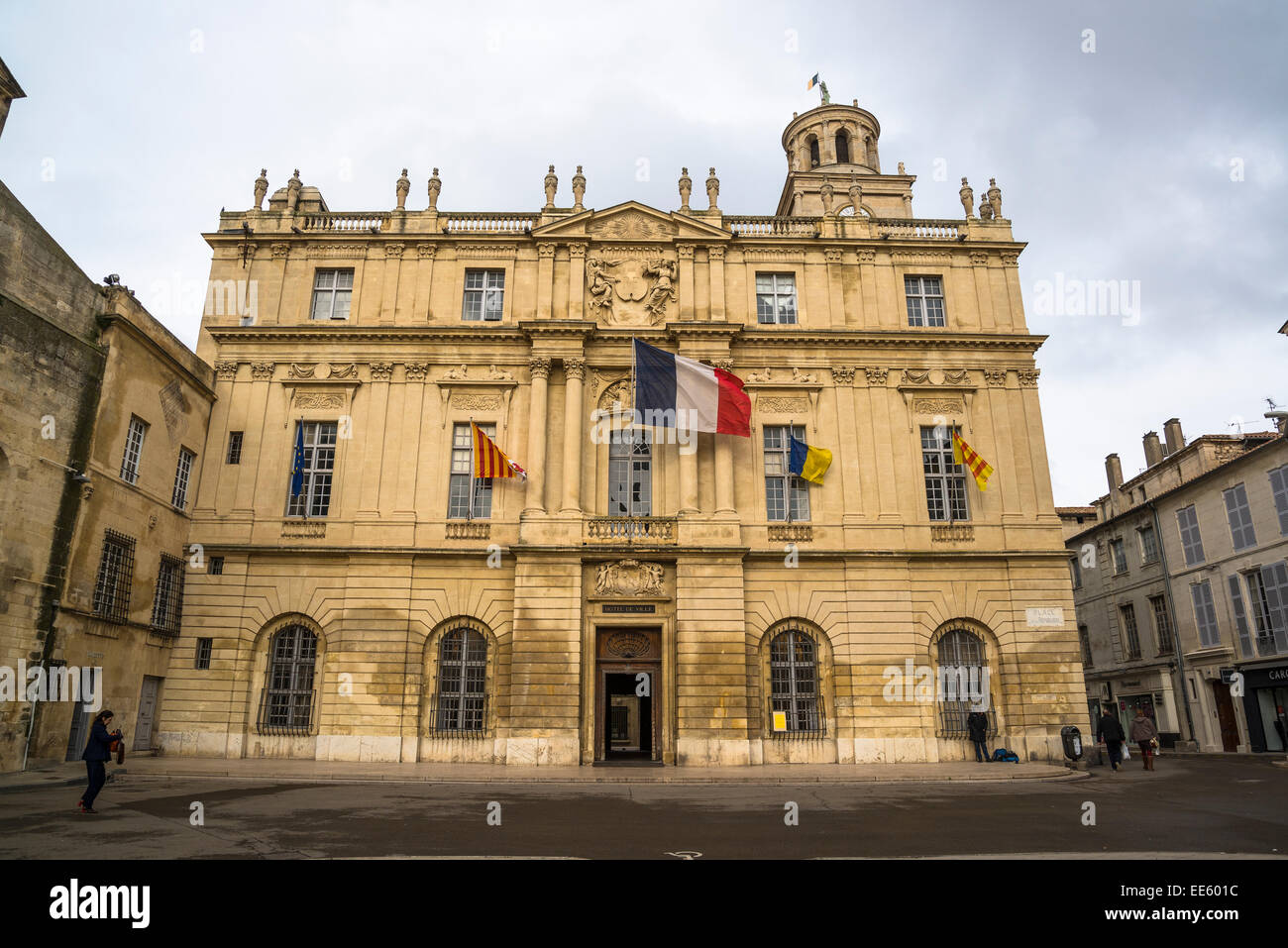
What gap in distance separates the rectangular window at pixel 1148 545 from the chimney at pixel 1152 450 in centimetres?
340

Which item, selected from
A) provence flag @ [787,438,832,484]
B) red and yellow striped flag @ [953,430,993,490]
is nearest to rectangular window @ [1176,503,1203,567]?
red and yellow striped flag @ [953,430,993,490]

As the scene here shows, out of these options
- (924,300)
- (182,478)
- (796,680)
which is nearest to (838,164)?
(924,300)

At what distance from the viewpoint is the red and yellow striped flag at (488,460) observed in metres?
24.6

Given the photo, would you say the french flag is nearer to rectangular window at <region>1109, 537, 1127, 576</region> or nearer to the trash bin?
the trash bin

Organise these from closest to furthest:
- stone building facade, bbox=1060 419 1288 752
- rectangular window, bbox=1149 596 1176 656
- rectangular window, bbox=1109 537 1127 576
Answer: stone building facade, bbox=1060 419 1288 752, rectangular window, bbox=1149 596 1176 656, rectangular window, bbox=1109 537 1127 576

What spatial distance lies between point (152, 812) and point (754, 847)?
9.58 meters

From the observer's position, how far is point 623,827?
11.4 metres

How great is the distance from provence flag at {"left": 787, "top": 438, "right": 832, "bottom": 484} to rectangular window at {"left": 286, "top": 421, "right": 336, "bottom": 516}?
582 inches

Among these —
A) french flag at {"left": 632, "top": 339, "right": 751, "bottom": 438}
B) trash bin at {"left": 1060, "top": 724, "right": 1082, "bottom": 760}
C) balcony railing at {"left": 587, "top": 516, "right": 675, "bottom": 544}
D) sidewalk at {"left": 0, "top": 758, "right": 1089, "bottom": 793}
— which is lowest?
sidewalk at {"left": 0, "top": 758, "right": 1089, "bottom": 793}

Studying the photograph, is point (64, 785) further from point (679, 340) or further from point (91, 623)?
point (679, 340)

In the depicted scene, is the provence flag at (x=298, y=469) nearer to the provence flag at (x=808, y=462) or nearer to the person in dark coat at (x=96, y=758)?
the person in dark coat at (x=96, y=758)

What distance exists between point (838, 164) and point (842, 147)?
187 centimetres

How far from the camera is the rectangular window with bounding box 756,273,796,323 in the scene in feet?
92.0

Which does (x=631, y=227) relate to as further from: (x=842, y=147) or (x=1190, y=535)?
(x=1190, y=535)
